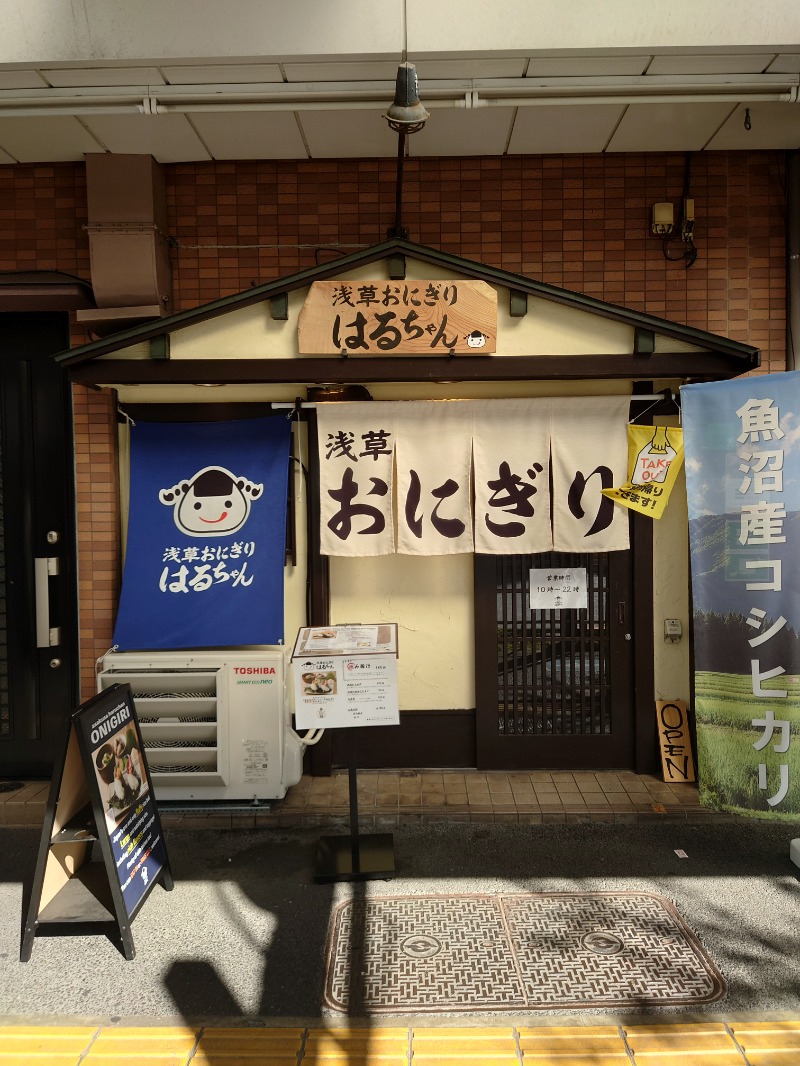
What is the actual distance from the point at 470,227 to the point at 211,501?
12.8ft

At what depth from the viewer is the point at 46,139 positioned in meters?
6.87

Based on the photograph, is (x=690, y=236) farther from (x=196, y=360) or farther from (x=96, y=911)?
(x=96, y=911)

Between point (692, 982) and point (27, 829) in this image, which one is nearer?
point (692, 982)

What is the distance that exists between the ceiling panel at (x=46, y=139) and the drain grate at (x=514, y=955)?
734 centimetres

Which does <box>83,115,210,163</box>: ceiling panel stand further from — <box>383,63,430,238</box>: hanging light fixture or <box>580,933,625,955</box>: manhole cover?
<box>580,933,625,955</box>: manhole cover

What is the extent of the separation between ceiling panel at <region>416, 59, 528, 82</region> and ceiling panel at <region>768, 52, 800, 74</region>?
2103mm

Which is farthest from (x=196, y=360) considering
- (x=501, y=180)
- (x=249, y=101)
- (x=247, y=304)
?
(x=501, y=180)

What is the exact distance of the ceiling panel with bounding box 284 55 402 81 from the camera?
5871mm

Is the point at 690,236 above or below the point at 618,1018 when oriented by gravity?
above

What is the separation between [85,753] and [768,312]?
24.7 ft

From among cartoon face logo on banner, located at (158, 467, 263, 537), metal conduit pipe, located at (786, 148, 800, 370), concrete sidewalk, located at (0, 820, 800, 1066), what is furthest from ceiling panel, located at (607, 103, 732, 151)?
concrete sidewalk, located at (0, 820, 800, 1066)

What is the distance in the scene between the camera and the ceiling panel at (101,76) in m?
5.94

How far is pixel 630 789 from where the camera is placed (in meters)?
6.91

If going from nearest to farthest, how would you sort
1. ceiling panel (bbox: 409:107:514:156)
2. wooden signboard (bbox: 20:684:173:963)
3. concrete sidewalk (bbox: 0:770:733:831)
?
wooden signboard (bbox: 20:684:173:963)
concrete sidewalk (bbox: 0:770:733:831)
ceiling panel (bbox: 409:107:514:156)
